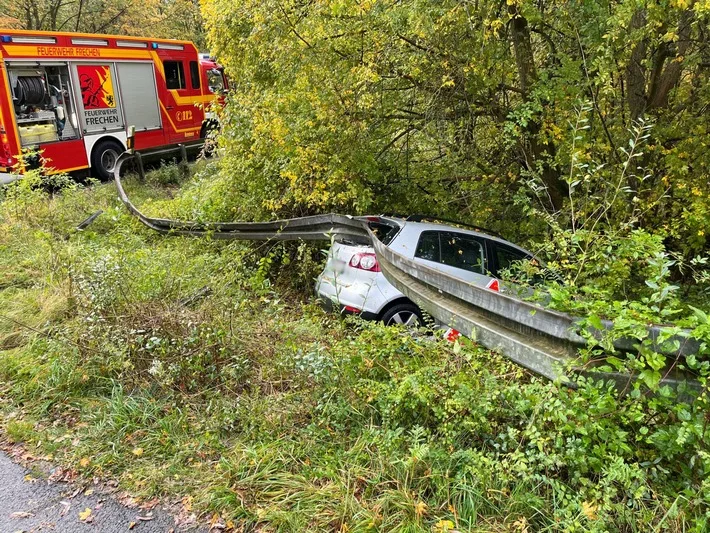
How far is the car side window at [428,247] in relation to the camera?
18.2 feet

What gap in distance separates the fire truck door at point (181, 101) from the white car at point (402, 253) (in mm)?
11652

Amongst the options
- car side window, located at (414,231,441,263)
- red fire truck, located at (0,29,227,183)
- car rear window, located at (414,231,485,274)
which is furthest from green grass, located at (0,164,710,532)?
red fire truck, located at (0,29,227,183)

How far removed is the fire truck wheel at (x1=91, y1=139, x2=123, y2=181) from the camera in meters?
12.7

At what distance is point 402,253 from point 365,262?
50cm

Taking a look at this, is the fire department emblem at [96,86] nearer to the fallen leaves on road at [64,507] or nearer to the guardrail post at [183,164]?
the guardrail post at [183,164]

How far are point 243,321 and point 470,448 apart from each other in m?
2.26

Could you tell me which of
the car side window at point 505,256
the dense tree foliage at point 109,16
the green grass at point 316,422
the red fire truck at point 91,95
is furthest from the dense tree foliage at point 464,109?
the dense tree foliage at point 109,16

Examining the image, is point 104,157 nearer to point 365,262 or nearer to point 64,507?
point 365,262

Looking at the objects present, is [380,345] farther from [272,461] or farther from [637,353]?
[637,353]

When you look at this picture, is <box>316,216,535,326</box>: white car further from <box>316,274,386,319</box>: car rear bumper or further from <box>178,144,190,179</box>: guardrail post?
<box>178,144,190,179</box>: guardrail post

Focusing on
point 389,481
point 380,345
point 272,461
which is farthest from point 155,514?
point 380,345

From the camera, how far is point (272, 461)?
2.62 meters

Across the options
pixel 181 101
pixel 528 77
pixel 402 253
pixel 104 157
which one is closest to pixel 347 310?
pixel 402 253

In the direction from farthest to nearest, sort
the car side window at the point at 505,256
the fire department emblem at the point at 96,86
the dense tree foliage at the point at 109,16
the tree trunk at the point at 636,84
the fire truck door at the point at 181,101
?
the dense tree foliage at the point at 109,16, the fire truck door at the point at 181,101, the fire department emblem at the point at 96,86, the tree trunk at the point at 636,84, the car side window at the point at 505,256
